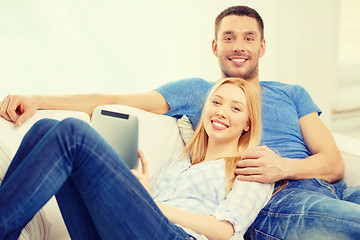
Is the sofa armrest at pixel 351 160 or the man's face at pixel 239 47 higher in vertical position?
the man's face at pixel 239 47

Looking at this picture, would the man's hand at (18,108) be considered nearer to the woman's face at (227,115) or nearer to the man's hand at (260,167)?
the woman's face at (227,115)

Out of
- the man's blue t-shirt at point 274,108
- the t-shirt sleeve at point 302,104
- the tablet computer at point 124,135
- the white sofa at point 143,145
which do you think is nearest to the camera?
the tablet computer at point 124,135

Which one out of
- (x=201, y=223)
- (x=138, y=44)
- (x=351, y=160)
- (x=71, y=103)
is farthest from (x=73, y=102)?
(x=351, y=160)

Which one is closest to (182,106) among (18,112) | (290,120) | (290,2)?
(290,120)

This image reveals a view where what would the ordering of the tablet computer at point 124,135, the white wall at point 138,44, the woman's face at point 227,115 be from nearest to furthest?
1. the tablet computer at point 124,135
2. the woman's face at point 227,115
3. the white wall at point 138,44

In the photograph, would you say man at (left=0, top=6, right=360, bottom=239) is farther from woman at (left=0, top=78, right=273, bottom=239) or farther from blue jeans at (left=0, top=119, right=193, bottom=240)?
blue jeans at (left=0, top=119, right=193, bottom=240)

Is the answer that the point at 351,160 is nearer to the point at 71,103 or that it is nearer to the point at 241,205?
the point at 241,205

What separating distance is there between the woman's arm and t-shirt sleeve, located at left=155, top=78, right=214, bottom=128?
2.24 ft

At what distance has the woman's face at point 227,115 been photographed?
1638 mm

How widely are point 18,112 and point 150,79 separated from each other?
3.76 ft

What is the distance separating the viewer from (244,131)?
1758 mm

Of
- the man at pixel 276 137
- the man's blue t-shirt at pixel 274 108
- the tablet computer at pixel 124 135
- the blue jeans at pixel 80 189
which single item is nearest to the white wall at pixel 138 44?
the man at pixel 276 137

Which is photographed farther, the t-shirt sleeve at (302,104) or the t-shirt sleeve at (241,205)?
the t-shirt sleeve at (302,104)

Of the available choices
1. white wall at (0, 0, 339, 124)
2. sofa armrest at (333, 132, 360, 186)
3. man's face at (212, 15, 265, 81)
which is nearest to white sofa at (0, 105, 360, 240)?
sofa armrest at (333, 132, 360, 186)
